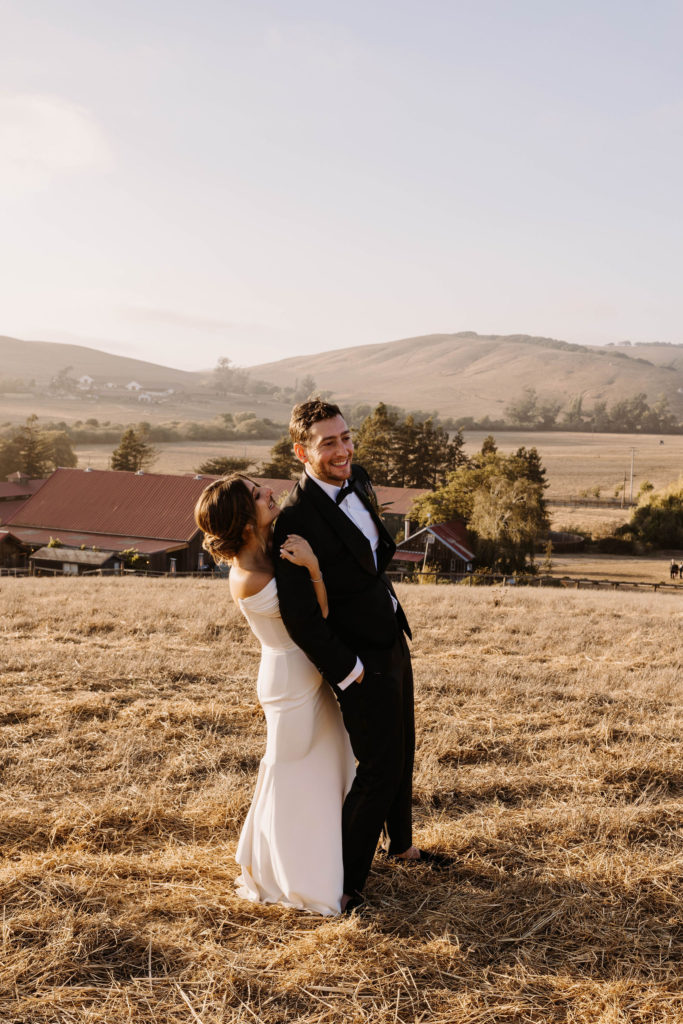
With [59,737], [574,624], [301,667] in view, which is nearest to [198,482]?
[574,624]

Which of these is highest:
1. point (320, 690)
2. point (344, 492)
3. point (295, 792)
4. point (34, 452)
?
point (344, 492)

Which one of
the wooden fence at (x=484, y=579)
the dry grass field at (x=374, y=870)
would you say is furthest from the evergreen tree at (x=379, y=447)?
the dry grass field at (x=374, y=870)

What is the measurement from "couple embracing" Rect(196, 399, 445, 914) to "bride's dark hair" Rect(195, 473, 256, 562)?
13mm

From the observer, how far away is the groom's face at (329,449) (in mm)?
3564

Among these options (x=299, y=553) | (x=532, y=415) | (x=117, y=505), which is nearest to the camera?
(x=299, y=553)

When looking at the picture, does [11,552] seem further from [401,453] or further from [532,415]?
[532,415]

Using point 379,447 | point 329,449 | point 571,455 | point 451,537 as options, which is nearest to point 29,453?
point 379,447

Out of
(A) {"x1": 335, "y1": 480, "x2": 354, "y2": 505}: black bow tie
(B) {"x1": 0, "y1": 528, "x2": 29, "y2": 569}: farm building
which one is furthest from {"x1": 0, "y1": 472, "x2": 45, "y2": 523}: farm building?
(A) {"x1": 335, "y1": 480, "x2": 354, "y2": 505}: black bow tie

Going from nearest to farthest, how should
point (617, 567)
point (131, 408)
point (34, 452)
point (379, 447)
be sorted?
point (617, 567)
point (379, 447)
point (34, 452)
point (131, 408)

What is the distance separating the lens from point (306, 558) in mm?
3377

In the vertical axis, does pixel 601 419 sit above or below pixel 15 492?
above

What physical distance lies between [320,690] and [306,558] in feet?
2.34

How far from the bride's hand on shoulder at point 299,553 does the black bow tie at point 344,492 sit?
0.32m

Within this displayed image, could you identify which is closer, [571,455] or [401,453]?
[401,453]
